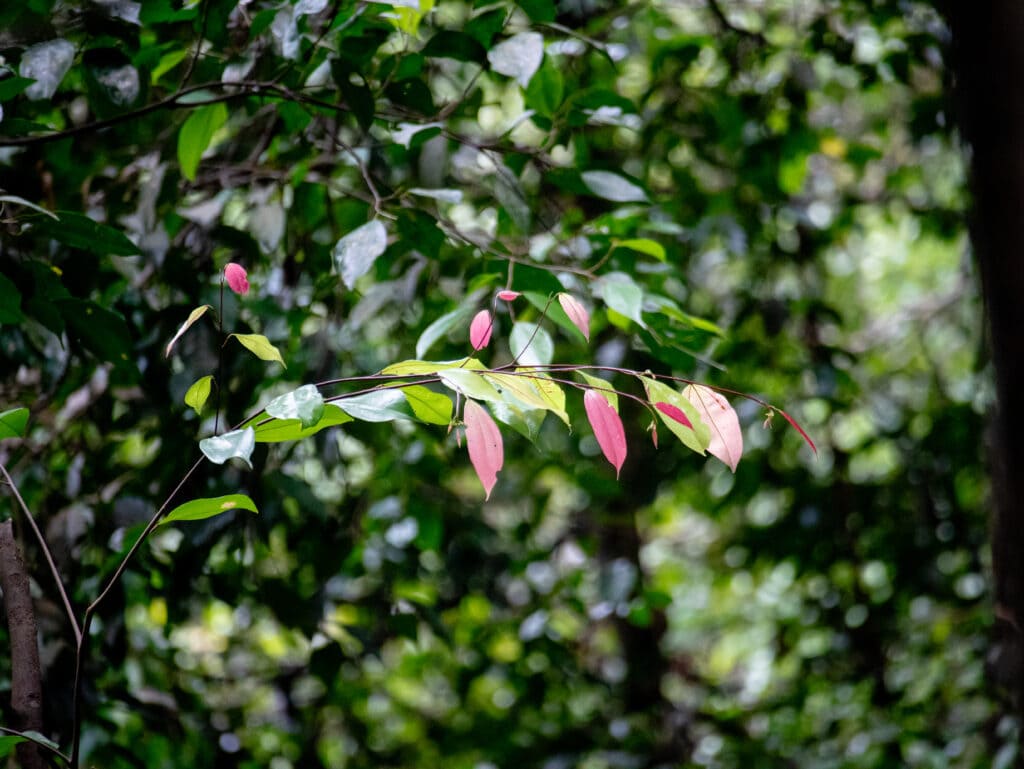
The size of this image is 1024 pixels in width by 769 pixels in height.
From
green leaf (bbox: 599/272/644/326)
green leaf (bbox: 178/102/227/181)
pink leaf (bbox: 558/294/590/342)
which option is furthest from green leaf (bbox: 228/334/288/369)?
green leaf (bbox: 178/102/227/181)

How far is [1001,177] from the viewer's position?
1.03 ft

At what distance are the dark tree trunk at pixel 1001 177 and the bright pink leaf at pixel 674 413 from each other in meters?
0.32

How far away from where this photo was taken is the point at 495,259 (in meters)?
1.08

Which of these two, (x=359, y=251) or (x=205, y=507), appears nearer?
(x=205, y=507)

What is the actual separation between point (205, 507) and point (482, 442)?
0.67ft

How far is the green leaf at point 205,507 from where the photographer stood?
0.63m

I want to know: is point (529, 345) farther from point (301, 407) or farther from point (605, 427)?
point (301, 407)

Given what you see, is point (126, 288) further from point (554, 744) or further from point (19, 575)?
point (554, 744)

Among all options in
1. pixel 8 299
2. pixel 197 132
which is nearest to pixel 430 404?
pixel 8 299

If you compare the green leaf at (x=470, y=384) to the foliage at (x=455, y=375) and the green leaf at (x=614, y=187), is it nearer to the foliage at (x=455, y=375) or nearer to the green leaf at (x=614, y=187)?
the foliage at (x=455, y=375)

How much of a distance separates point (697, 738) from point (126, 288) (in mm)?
1379

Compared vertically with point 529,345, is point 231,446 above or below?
above

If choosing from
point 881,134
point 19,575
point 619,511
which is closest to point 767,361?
point 619,511

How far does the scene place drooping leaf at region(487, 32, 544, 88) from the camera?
99 cm
